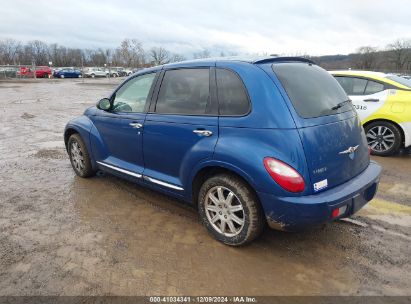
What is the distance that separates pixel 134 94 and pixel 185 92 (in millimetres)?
980

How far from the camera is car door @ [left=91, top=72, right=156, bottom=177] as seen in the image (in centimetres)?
418

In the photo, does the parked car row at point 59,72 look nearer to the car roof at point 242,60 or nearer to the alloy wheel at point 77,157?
the alloy wheel at point 77,157

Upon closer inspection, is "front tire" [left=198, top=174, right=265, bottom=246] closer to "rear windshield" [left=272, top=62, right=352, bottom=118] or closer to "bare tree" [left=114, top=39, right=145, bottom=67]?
"rear windshield" [left=272, top=62, right=352, bottom=118]

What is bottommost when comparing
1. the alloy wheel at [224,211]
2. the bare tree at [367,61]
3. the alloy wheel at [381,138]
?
the alloy wheel at [224,211]

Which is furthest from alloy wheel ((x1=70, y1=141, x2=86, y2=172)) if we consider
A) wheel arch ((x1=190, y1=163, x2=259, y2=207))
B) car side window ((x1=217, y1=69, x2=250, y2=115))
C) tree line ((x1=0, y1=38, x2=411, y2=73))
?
tree line ((x1=0, y1=38, x2=411, y2=73))

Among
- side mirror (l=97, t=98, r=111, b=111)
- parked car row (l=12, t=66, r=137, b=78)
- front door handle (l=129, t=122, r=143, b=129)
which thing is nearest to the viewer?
front door handle (l=129, t=122, r=143, b=129)

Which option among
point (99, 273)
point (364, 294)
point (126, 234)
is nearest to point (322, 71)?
point (364, 294)

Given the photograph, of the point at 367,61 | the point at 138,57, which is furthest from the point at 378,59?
the point at 138,57

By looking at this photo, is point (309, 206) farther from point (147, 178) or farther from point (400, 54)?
point (400, 54)

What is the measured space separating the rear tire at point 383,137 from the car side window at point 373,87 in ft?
1.99

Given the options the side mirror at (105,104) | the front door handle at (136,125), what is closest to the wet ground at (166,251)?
the front door handle at (136,125)

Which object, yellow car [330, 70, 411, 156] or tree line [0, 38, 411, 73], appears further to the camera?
tree line [0, 38, 411, 73]

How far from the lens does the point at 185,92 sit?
374cm

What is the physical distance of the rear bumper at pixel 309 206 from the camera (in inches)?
113
